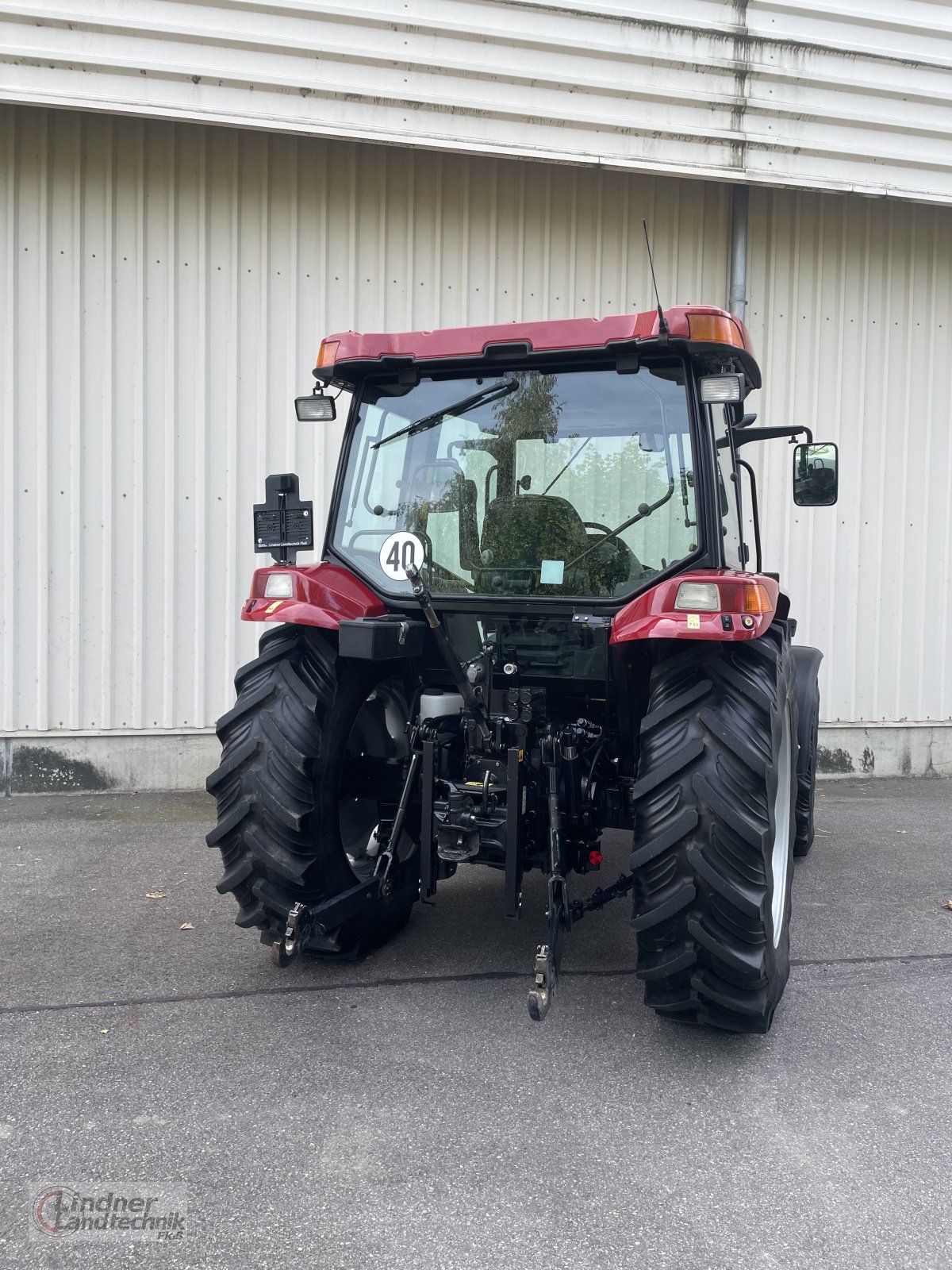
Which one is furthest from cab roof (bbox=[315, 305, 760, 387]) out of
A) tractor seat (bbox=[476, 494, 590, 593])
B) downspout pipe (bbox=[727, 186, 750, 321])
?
downspout pipe (bbox=[727, 186, 750, 321])

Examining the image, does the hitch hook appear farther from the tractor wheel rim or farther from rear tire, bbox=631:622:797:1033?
the tractor wheel rim

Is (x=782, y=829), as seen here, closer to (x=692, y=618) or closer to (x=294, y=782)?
(x=692, y=618)

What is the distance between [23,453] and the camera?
6602 mm

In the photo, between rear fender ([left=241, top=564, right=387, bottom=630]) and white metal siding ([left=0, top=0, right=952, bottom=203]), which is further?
white metal siding ([left=0, top=0, right=952, bottom=203])

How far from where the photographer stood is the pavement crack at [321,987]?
345cm

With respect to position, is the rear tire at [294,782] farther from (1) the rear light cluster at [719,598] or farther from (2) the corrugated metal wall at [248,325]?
(2) the corrugated metal wall at [248,325]

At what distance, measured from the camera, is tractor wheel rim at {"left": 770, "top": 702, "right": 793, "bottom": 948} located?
341cm

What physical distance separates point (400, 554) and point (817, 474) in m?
1.88

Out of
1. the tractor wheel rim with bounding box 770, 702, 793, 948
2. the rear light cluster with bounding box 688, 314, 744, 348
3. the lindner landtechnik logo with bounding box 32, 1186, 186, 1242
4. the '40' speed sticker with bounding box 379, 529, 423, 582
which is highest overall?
the rear light cluster with bounding box 688, 314, 744, 348

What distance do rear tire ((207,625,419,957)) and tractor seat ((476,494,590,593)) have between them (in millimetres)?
625

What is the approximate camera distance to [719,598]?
3.02m

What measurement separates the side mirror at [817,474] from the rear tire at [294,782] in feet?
6.79

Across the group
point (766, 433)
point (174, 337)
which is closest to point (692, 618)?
point (766, 433)

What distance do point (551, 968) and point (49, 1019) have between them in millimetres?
1720
